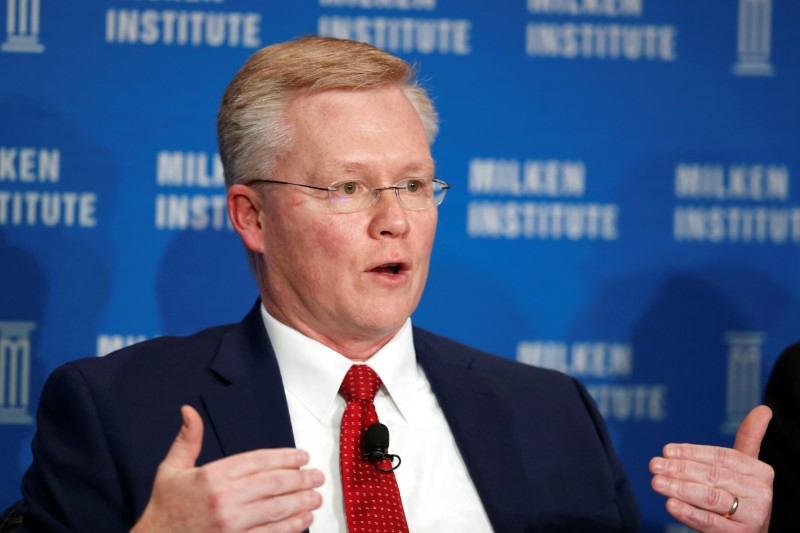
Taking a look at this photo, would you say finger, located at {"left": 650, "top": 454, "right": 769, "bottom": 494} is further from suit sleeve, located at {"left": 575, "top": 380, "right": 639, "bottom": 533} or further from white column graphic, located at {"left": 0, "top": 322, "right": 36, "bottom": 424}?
white column graphic, located at {"left": 0, "top": 322, "right": 36, "bottom": 424}

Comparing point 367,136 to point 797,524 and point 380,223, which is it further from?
point 797,524

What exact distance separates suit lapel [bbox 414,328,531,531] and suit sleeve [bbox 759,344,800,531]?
628 mm

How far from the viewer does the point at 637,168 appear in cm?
290

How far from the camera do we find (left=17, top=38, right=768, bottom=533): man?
202cm

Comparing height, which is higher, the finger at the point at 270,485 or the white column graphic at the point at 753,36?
the white column graphic at the point at 753,36

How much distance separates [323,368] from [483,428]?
0.38 metres

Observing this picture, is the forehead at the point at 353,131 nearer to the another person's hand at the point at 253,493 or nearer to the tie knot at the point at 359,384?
the tie knot at the point at 359,384

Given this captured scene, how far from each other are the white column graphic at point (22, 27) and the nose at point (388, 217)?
1.17 meters

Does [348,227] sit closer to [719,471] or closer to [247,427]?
[247,427]

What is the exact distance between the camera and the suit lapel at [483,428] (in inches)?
84.1

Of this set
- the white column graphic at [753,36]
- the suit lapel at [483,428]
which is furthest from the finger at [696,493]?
the white column graphic at [753,36]

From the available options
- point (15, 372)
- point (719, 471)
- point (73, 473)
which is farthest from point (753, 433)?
point (15, 372)

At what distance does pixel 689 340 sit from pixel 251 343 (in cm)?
136

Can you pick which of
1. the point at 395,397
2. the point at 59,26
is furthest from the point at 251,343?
the point at 59,26
